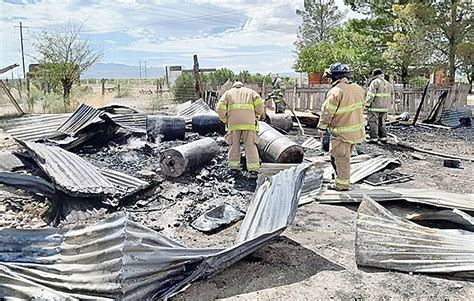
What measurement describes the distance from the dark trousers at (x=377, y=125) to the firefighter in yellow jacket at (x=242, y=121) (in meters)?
4.14

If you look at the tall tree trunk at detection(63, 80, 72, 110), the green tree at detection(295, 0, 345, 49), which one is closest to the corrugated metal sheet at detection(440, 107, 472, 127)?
the tall tree trunk at detection(63, 80, 72, 110)

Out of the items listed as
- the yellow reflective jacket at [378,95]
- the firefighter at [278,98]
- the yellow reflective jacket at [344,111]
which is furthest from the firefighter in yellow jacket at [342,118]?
the firefighter at [278,98]

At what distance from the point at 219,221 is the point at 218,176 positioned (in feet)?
5.93

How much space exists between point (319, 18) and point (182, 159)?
35.6 meters

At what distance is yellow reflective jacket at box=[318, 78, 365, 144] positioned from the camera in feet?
19.1

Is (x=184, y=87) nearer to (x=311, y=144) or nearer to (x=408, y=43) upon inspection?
(x=408, y=43)

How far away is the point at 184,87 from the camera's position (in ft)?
71.7

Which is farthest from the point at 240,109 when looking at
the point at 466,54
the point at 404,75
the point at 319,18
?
the point at 319,18

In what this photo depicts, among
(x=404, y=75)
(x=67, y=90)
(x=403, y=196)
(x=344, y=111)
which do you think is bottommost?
(x=403, y=196)

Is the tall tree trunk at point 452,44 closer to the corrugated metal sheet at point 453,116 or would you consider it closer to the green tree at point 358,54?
the corrugated metal sheet at point 453,116

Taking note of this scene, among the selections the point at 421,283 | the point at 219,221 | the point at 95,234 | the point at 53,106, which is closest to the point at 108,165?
the point at 219,221

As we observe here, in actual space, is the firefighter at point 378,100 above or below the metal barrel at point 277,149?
above

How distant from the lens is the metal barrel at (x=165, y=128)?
27.7 feet

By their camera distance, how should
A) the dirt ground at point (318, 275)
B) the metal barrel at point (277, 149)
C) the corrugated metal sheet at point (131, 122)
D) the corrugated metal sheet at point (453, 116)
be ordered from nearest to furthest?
the dirt ground at point (318, 275) → the metal barrel at point (277, 149) → the corrugated metal sheet at point (131, 122) → the corrugated metal sheet at point (453, 116)
